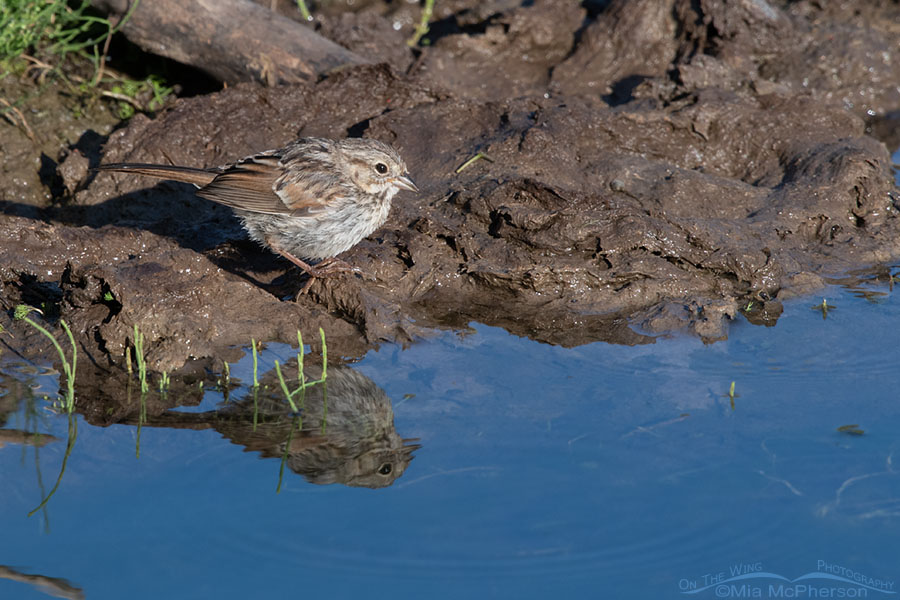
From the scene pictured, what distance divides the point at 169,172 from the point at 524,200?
8.01ft

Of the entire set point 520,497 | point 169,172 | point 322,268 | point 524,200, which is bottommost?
point 520,497

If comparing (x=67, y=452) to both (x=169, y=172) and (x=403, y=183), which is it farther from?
(x=403, y=183)

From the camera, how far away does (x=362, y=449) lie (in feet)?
14.9

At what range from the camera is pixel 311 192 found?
610 cm

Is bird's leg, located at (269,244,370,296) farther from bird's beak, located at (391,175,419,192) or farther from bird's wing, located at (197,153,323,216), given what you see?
bird's beak, located at (391,175,419,192)

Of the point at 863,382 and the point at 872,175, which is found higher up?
the point at 872,175

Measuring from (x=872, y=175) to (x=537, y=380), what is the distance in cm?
367

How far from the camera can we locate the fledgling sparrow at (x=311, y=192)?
238 inches

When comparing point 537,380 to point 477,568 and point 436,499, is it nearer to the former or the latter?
point 436,499

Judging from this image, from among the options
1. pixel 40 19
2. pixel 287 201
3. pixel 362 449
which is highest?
pixel 40 19

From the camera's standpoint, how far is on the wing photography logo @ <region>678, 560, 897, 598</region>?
3623 millimetres

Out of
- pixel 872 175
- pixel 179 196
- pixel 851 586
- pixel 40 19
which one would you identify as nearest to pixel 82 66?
pixel 40 19

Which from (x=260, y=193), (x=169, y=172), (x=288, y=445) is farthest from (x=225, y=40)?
(x=288, y=445)

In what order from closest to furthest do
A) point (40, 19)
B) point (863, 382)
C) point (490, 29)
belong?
point (863, 382) < point (40, 19) < point (490, 29)
